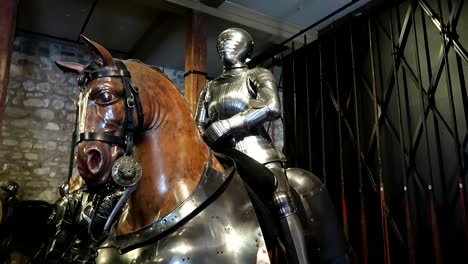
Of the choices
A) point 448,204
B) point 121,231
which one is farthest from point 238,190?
point 448,204

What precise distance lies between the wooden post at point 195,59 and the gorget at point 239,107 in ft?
5.48

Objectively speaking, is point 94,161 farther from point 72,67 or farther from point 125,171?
point 72,67

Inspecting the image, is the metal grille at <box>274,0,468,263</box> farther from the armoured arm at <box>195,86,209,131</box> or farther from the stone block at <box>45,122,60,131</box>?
the stone block at <box>45,122,60,131</box>

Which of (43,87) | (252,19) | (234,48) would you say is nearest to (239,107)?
(234,48)

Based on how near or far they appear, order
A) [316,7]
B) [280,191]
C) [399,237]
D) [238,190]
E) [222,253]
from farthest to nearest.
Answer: [316,7], [399,237], [280,191], [238,190], [222,253]

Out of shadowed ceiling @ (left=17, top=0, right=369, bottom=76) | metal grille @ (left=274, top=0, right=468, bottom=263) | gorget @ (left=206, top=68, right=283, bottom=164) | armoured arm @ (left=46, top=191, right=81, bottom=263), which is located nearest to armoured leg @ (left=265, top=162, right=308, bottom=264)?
gorget @ (left=206, top=68, right=283, bottom=164)

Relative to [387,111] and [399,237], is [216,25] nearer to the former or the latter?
[387,111]

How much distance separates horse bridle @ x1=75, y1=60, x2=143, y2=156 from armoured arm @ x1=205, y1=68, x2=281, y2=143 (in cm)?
60

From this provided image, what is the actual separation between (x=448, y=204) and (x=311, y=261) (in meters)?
2.10

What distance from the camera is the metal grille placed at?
3262mm

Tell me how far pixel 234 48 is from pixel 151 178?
121 cm

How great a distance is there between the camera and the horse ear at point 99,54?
3.63 feet

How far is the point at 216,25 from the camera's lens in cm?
475

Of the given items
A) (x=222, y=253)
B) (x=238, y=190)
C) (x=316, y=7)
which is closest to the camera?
(x=222, y=253)
